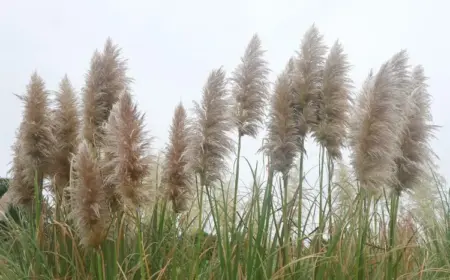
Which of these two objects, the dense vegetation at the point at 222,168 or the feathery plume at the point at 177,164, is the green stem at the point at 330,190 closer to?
the dense vegetation at the point at 222,168

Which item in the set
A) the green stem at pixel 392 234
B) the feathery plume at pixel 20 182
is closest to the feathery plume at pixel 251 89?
the green stem at pixel 392 234

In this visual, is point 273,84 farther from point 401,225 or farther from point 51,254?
point 401,225

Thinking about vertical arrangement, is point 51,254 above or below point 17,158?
below

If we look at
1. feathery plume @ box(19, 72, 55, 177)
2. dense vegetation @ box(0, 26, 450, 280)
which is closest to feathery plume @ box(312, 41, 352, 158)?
dense vegetation @ box(0, 26, 450, 280)

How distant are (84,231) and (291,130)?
1.40 m

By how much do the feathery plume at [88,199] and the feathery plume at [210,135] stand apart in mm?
570

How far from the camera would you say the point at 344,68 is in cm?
388

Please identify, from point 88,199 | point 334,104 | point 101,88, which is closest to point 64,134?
point 101,88

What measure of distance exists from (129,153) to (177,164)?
538 millimetres

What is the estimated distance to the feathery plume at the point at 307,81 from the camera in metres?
3.89

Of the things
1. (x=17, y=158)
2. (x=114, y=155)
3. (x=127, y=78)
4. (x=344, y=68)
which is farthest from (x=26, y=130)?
(x=344, y=68)

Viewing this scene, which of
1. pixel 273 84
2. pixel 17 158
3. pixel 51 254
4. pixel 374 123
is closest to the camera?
pixel 374 123

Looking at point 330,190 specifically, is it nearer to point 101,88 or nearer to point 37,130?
point 101,88

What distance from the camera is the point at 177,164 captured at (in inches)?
145
